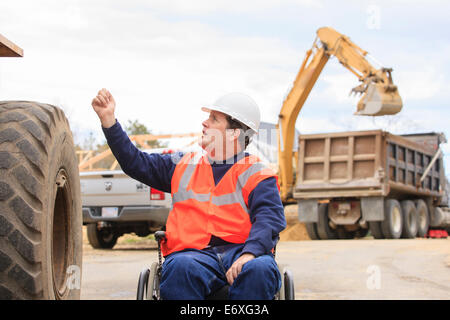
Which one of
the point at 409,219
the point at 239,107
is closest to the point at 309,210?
the point at 409,219

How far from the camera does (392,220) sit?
18.1 metres

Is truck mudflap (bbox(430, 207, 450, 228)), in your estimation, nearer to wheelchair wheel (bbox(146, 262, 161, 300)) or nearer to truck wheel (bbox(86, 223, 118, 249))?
truck wheel (bbox(86, 223, 118, 249))

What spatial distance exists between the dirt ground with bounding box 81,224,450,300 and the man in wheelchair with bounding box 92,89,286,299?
3.62 m

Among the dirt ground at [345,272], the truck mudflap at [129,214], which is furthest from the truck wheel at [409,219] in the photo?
the truck mudflap at [129,214]

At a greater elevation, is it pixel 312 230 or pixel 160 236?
pixel 160 236

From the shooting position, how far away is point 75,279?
4289 mm

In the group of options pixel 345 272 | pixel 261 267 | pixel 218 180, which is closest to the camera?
pixel 261 267

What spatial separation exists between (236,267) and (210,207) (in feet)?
1.22

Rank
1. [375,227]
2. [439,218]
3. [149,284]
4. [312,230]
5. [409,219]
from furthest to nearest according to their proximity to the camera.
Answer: [439,218] < [409,219] < [312,230] < [375,227] < [149,284]

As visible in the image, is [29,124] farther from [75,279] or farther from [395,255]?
[395,255]

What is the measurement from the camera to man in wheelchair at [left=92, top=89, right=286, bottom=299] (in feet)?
10.5

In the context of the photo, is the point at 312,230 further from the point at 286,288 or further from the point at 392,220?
the point at 286,288

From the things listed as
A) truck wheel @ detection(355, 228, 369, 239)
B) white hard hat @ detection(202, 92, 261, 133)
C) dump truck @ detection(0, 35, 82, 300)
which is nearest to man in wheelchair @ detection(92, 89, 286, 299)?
white hard hat @ detection(202, 92, 261, 133)
